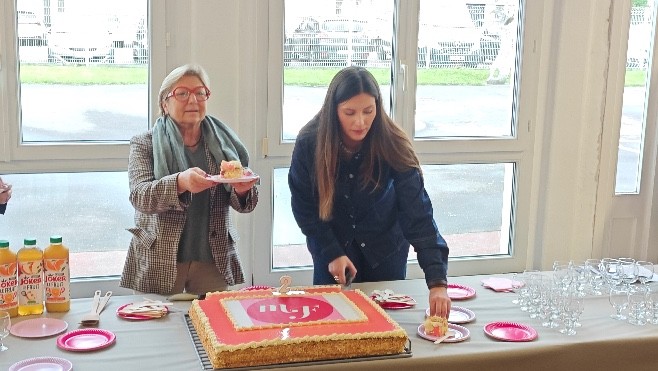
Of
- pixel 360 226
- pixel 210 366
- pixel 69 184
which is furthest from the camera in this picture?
pixel 69 184

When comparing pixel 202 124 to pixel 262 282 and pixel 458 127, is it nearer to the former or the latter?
pixel 262 282

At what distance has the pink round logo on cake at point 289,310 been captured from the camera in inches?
79.1

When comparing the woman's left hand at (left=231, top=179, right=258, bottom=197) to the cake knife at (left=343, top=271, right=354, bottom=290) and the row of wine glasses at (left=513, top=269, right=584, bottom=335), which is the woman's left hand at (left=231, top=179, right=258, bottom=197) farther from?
the row of wine glasses at (left=513, top=269, right=584, bottom=335)

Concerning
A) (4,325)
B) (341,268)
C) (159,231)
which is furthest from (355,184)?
(4,325)

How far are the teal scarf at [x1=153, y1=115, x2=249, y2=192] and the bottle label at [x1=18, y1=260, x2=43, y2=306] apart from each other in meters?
0.48

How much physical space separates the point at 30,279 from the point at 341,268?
0.92 meters

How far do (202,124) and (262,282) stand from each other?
3.56 ft

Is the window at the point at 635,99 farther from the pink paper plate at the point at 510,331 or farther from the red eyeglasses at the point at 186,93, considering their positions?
the red eyeglasses at the point at 186,93

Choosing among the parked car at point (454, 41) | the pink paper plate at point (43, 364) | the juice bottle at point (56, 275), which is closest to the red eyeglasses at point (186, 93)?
the juice bottle at point (56, 275)

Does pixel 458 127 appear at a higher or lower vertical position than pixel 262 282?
higher

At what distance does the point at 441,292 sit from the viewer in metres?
2.24

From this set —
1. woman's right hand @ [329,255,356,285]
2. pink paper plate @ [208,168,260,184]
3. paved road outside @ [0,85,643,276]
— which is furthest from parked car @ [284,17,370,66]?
woman's right hand @ [329,255,356,285]

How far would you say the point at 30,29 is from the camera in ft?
9.93

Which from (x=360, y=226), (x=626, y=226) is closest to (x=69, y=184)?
(x=360, y=226)
